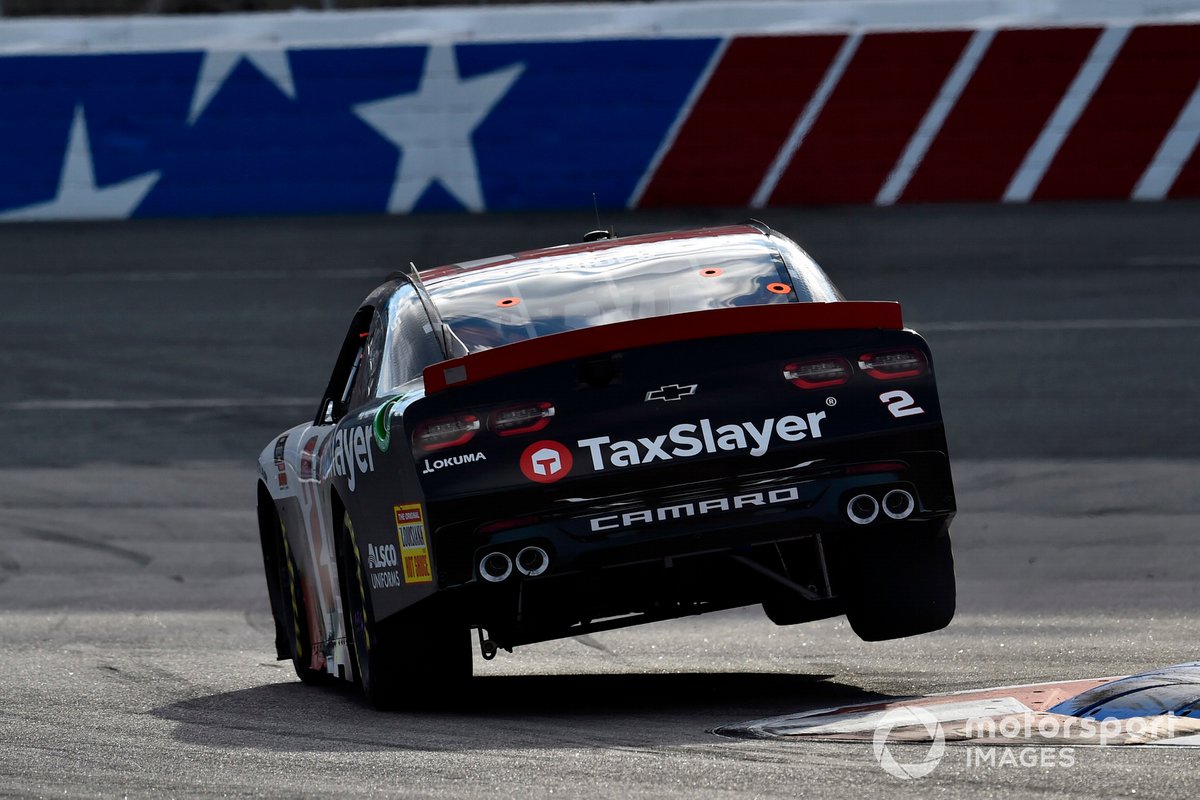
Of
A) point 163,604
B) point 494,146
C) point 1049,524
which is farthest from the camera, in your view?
Result: point 494,146

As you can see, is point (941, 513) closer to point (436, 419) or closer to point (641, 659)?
point (436, 419)

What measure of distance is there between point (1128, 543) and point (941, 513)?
5.26 m

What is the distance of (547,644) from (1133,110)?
1334 cm

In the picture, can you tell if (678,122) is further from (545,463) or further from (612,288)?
(545,463)

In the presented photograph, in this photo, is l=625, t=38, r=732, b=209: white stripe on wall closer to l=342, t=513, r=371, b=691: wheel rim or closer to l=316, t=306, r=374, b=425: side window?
l=316, t=306, r=374, b=425: side window

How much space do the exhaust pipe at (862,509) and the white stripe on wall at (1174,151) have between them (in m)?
16.1

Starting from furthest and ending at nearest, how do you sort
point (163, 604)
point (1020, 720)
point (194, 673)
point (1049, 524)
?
point (1049, 524), point (163, 604), point (194, 673), point (1020, 720)

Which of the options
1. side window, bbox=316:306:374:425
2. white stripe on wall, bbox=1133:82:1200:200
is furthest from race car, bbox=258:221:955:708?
white stripe on wall, bbox=1133:82:1200:200

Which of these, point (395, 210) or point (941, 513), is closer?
point (941, 513)

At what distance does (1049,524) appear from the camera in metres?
11.8

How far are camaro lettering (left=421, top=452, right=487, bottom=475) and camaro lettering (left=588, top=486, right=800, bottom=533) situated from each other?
1.30ft

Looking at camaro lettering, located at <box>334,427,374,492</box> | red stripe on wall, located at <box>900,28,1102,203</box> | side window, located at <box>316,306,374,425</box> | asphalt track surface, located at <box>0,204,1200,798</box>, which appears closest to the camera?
asphalt track surface, located at <box>0,204,1200,798</box>

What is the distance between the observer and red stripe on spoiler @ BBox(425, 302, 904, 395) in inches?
241

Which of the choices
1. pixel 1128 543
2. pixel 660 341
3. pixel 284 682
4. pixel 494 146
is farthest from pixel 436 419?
pixel 494 146
